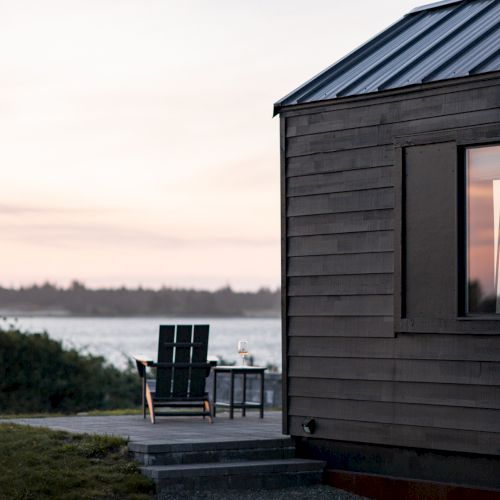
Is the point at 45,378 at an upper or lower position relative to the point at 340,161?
lower

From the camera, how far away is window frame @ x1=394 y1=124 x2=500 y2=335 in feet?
→ 28.6

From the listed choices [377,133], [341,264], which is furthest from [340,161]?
[341,264]

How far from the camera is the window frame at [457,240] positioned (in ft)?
28.6

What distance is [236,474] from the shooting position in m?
9.26

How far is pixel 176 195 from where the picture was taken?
45.2 meters

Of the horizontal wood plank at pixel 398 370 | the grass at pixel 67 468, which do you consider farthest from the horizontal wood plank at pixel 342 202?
the grass at pixel 67 468

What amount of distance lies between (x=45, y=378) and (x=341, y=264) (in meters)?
8.30

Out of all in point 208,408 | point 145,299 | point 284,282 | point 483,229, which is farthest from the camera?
point 145,299

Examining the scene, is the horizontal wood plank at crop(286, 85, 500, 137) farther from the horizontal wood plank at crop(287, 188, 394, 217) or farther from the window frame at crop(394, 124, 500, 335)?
the horizontal wood plank at crop(287, 188, 394, 217)

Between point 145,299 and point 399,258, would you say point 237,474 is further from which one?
point 145,299

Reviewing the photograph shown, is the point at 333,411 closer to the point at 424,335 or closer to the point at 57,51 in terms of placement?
the point at 424,335

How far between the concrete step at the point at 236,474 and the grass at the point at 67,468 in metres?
0.17

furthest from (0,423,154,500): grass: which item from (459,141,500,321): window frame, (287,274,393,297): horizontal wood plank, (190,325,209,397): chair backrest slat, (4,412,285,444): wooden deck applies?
(459,141,500,321): window frame

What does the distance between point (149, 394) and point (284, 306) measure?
6.23 ft
